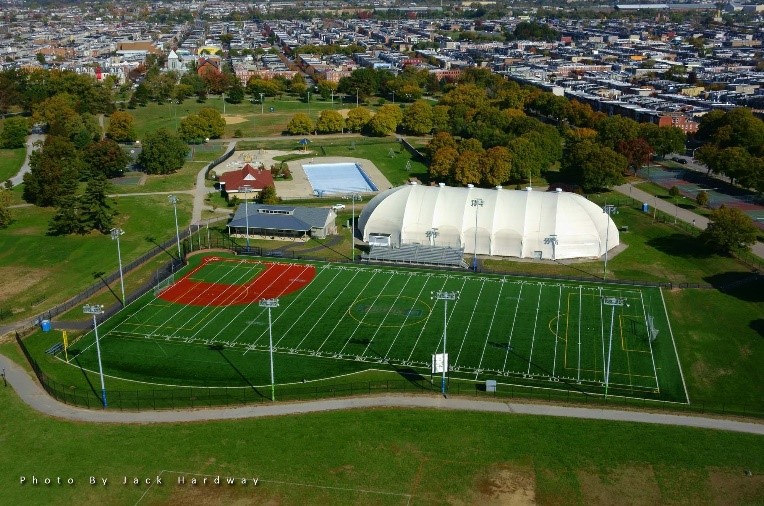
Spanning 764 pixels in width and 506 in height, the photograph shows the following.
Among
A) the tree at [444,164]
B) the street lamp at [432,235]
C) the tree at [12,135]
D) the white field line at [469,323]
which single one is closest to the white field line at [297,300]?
the street lamp at [432,235]

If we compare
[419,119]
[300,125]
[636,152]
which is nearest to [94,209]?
[300,125]

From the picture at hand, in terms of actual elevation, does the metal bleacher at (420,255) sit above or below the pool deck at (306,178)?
above

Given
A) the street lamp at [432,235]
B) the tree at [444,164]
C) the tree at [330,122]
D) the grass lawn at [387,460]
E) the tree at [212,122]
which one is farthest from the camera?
the tree at [330,122]

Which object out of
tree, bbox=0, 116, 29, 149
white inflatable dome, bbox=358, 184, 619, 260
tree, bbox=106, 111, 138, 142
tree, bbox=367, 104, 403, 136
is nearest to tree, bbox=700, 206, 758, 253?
white inflatable dome, bbox=358, 184, 619, 260

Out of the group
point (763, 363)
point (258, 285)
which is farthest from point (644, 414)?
point (258, 285)

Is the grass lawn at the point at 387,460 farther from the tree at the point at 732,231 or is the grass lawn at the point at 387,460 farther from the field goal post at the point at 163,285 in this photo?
the tree at the point at 732,231

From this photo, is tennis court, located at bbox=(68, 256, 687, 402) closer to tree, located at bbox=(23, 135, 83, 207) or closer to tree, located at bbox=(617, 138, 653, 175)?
tree, located at bbox=(23, 135, 83, 207)

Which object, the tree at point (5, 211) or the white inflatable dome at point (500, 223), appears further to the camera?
the tree at point (5, 211)

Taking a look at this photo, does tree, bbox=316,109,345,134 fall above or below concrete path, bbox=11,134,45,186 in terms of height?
above
